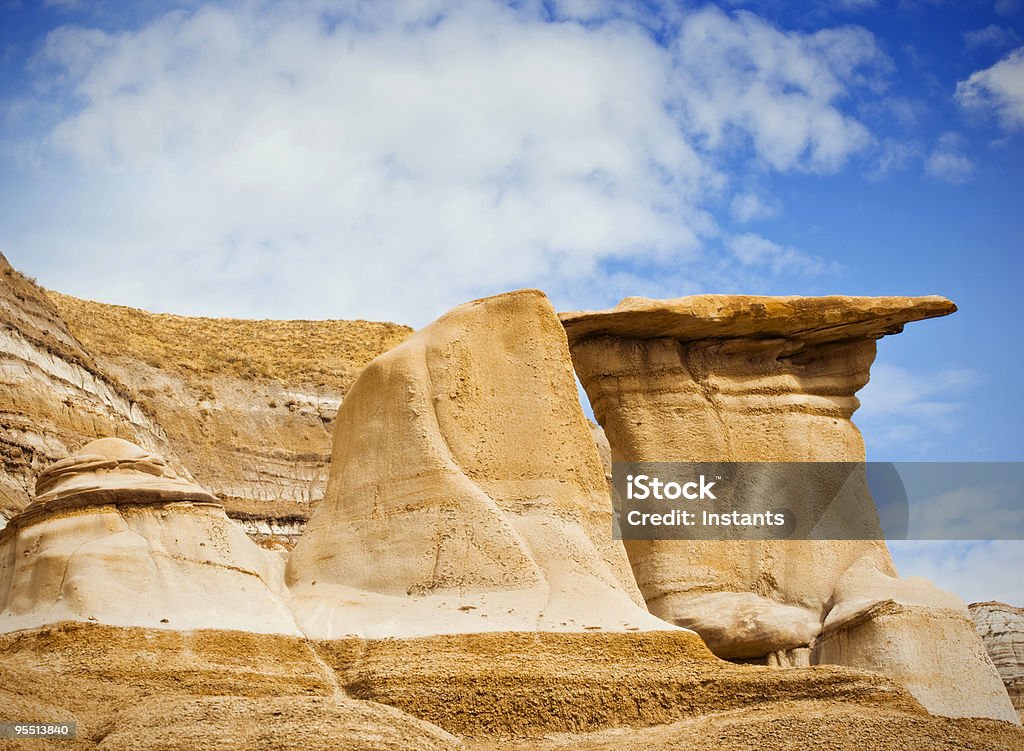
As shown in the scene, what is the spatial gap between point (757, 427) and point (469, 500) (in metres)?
6.98

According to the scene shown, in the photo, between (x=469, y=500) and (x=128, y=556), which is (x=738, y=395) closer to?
(x=469, y=500)

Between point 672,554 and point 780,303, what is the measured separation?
13.2ft

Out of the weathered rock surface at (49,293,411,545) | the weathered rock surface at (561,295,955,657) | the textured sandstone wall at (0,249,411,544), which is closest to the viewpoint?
the weathered rock surface at (561,295,955,657)

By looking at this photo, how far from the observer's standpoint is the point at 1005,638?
31375 millimetres

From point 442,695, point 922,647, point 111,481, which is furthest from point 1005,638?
point 111,481

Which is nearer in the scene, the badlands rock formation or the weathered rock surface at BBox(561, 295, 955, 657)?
the badlands rock formation

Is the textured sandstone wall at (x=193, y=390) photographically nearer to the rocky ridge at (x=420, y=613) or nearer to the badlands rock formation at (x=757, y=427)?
the badlands rock formation at (x=757, y=427)

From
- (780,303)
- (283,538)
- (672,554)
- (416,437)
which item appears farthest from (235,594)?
(283,538)

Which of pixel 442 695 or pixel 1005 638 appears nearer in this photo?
pixel 442 695

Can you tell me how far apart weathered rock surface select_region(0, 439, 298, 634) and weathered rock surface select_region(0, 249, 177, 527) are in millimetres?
Result: 12832

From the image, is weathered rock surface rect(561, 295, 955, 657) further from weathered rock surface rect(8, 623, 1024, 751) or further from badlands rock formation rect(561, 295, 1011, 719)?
weathered rock surface rect(8, 623, 1024, 751)

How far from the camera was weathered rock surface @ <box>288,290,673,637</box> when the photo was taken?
15.3 metres

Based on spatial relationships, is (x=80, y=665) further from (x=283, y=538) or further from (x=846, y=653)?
(x=283, y=538)

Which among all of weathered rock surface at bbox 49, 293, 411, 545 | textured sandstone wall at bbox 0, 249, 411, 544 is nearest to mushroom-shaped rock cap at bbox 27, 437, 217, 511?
textured sandstone wall at bbox 0, 249, 411, 544
